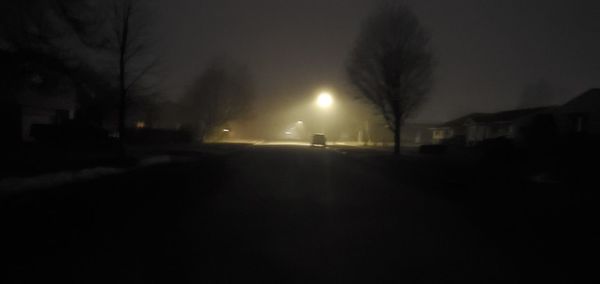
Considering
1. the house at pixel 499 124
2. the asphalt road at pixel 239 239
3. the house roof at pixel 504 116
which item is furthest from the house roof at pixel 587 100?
the asphalt road at pixel 239 239

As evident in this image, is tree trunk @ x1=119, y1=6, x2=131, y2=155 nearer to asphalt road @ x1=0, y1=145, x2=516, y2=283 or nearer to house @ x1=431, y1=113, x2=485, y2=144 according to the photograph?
asphalt road @ x1=0, y1=145, x2=516, y2=283

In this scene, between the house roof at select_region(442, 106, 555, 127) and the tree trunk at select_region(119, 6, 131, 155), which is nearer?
the tree trunk at select_region(119, 6, 131, 155)

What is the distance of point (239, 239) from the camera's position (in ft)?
16.7

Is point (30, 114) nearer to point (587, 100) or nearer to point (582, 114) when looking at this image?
point (582, 114)

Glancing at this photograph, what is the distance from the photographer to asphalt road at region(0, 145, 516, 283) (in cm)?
383

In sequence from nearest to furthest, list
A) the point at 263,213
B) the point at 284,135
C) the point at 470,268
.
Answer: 1. the point at 470,268
2. the point at 263,213
3. the point at 284,135

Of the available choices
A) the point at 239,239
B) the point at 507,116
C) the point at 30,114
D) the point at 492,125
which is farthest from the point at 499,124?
the point at 30,114

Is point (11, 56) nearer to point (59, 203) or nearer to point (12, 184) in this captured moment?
point (12, 184)

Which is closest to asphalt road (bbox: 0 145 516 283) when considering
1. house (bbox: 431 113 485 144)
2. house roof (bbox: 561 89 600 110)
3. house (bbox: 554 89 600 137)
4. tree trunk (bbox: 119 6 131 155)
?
tree trunk (bbox: 119 6 131 155)

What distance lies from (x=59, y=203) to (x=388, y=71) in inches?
955

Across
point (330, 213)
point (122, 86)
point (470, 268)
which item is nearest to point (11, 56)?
point (122, 86)

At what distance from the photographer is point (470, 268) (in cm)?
414

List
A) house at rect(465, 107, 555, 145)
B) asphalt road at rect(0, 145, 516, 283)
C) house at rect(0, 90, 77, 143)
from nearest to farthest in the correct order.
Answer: asphalt road at rect(0, 145, 516, 283) < house at rect(0, 90, 77, 143) < house at rect(465, 107, 555, 145)

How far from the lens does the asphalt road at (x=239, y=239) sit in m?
3.83
